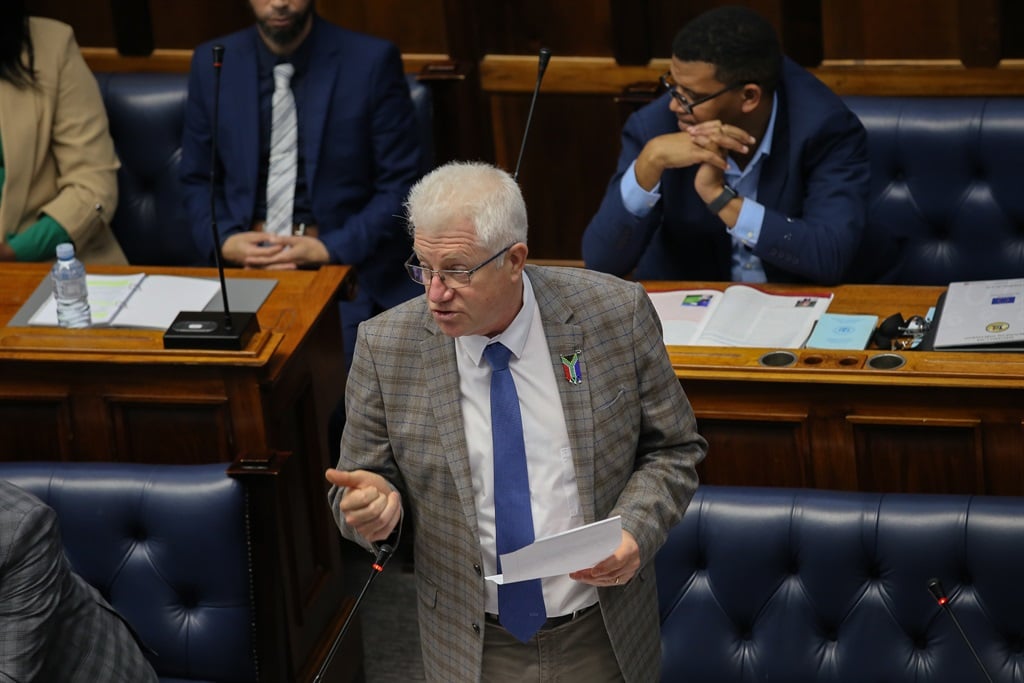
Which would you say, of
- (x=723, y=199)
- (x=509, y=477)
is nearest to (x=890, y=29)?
(x=723, y=199)

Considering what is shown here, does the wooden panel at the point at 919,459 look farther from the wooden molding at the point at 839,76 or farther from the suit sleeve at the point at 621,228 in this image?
the wooden molding at the point at 839,76

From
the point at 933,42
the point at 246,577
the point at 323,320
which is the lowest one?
the point at 246,577

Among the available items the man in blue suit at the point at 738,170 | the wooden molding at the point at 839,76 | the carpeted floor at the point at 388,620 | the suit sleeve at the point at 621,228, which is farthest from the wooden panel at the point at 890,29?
the carpeted floor at the point at 388,620

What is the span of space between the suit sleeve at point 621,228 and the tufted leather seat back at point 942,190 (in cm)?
54

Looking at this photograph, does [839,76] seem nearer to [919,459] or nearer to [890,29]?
[890,29]

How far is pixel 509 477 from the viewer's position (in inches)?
85.3

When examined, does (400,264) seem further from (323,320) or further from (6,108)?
(6,108)

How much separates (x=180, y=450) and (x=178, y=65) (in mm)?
1934

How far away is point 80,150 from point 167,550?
60.8 inches

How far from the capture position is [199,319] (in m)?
3.23

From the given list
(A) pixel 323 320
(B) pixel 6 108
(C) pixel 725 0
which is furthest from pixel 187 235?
(C) pixel 725 0

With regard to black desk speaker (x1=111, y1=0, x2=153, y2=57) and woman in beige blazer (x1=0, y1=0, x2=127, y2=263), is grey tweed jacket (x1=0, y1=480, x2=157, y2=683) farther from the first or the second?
black desk speaker (x1=111, y1=0, x2=153, y2=57)

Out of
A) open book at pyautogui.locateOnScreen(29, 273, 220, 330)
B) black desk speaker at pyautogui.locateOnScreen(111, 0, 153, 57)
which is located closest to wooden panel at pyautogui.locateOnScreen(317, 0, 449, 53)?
black desk speaker at pyautogui.locateOnScreen(111, 0, 153, 57)

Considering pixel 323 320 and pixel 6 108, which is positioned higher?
pixel 6 108
